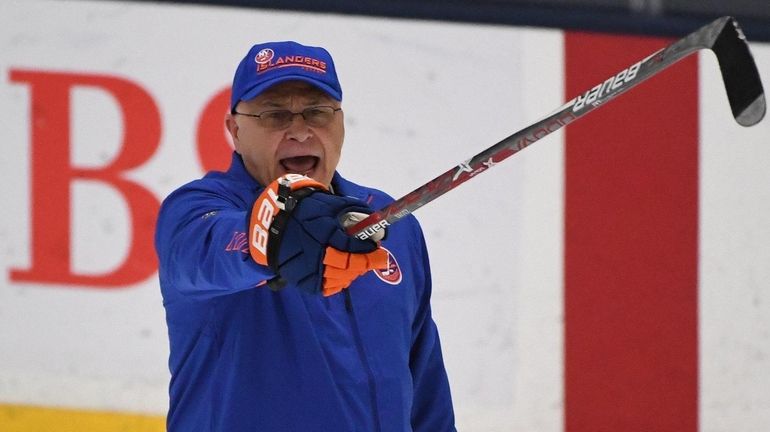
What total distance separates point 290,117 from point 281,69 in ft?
0.28

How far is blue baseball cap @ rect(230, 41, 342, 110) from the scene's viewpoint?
2.06 metres

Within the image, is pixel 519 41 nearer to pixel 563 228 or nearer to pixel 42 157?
pixel 563 228

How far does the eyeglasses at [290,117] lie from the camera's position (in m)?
2.11

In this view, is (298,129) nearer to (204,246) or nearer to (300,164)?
(300,164)

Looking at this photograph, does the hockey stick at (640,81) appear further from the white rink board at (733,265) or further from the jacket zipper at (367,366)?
the white rink board at (733,265)

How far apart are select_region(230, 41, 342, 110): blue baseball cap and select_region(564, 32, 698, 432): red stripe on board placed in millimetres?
1537

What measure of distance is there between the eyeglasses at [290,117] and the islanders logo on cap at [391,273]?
226 mm

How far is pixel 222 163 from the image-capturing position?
3.50m

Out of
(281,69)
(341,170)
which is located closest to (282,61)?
(281,69)

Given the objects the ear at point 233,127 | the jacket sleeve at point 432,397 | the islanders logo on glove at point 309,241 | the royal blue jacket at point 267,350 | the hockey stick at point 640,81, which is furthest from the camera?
the jacket sleeve at point 432,397

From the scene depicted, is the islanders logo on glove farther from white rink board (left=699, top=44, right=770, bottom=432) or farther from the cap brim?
white rink board (left=699, top=44, right=770, bottom=432)

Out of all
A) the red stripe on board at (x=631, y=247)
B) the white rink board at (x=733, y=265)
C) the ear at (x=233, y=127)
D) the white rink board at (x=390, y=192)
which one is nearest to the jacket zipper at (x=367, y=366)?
the ear at (x=233, y=127)

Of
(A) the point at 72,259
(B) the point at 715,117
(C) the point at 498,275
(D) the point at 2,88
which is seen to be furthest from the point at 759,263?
(D) the point at 2,88

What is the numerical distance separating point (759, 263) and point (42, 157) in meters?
1.80
